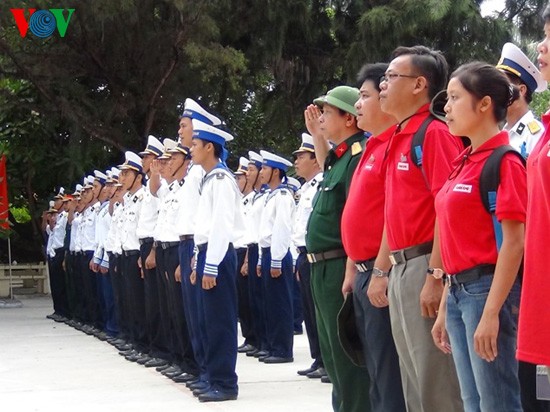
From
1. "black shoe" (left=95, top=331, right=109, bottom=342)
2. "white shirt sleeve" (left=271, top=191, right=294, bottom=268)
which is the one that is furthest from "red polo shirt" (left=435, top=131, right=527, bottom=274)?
"black shoe" (left=95, top=331, right=109, bottom=342)

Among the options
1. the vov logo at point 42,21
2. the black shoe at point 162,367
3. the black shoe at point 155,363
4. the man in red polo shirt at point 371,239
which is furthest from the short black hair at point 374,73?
the vov logo at point 42,21

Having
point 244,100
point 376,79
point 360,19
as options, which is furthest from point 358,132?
point 244,100

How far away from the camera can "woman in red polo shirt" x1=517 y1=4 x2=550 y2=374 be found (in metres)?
2.73

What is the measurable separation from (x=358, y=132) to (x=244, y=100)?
558 inches

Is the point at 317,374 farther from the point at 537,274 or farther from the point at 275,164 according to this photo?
the point at 537,274

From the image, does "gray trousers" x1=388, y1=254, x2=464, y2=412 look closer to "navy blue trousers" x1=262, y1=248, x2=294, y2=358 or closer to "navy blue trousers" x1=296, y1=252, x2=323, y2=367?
"navy blue trousers" x1=296, y1=252, x2=323, y2=367

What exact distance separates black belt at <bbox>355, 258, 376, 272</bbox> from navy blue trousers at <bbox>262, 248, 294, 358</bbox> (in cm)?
530

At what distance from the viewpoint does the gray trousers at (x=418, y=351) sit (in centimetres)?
395

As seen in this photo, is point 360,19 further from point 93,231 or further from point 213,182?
point 213,182

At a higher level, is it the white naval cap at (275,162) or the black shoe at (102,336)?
the white naval cap at (275,162)

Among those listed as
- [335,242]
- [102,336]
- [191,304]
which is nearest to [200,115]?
[191,304]

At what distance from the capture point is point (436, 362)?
3.98 m

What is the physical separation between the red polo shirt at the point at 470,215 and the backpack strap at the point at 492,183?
0.02 metres

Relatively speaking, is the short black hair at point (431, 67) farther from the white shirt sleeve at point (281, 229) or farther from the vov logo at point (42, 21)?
the vov logo at point (42, 21)
